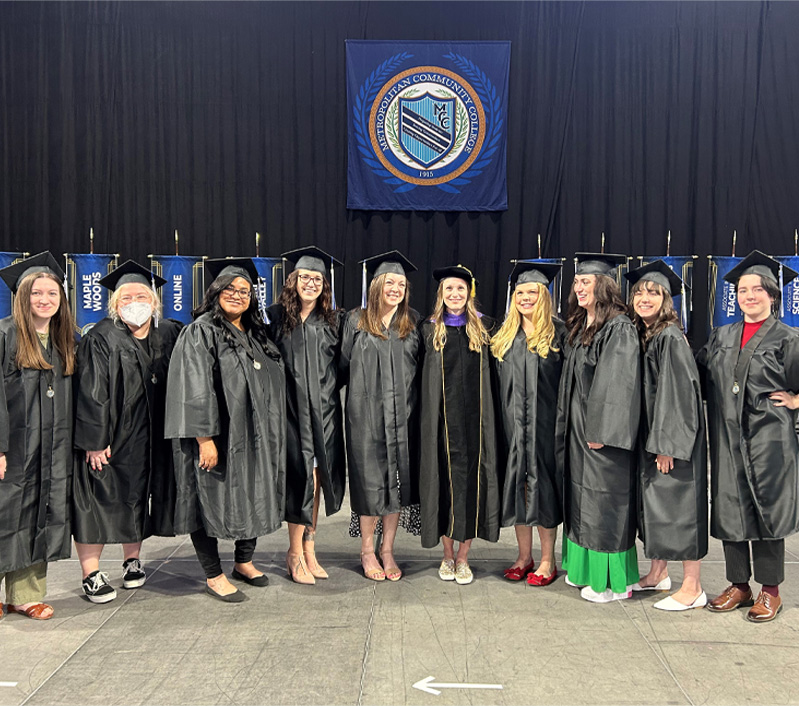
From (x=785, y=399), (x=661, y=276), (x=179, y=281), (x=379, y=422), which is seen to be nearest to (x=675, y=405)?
(x=785, y=399)

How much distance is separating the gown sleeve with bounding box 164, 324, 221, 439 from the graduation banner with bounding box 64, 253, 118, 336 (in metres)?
4.64

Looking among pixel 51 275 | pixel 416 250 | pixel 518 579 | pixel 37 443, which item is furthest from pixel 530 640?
pixel 416 250

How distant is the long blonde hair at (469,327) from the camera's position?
315cm

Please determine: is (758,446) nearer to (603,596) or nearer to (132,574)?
(603,596)

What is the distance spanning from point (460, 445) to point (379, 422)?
400 mm

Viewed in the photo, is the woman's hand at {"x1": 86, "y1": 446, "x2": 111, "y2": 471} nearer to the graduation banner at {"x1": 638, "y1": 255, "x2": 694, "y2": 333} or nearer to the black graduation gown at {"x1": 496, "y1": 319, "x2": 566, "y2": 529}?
the black graduation gown at {"x1": 496, "y1": 319, "x2": 566, "y2": 529}

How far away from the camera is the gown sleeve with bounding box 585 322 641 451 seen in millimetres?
2814

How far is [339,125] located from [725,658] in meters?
6.29

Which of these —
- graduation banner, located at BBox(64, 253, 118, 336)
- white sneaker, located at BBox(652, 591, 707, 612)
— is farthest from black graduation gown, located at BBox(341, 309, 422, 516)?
graduation banner, located at BBox(64, 253, 118, 336)

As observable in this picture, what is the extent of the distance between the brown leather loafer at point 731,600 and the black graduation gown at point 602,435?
442mm

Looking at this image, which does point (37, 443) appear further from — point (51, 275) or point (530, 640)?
point (530, 640)

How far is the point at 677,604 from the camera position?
114 inches

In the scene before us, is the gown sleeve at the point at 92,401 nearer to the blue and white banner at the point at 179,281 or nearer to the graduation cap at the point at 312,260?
the graduation cap at the point at 312,260

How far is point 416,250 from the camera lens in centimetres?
729
